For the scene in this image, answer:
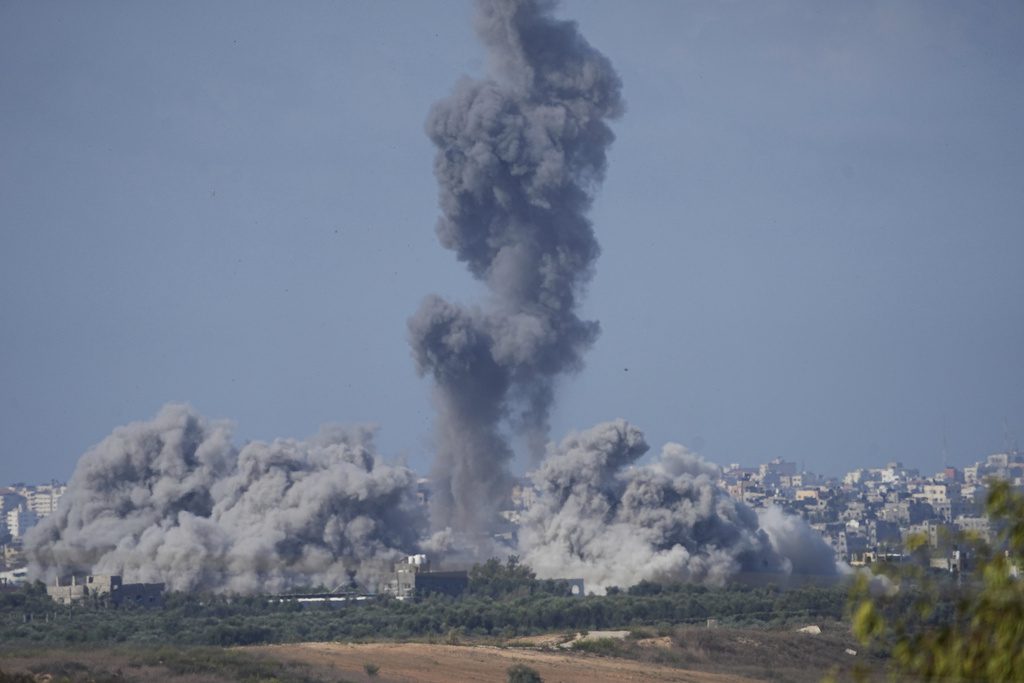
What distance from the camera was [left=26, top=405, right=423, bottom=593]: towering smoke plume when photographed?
7094cm

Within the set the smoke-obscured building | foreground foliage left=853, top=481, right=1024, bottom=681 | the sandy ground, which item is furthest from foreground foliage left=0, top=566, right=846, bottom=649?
foreground foliage left=853, top=481, right=1024, bottom=681

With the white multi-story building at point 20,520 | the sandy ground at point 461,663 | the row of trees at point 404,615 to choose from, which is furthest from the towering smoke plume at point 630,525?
the white multi-story building at point 20,520

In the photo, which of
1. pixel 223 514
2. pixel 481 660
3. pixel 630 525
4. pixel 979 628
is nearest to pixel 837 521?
pixel 630 525

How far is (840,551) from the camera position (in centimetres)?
10625

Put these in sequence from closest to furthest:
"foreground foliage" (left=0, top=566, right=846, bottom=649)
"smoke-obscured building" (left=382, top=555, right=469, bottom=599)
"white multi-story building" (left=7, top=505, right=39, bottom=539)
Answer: "foreground foliage" (left=0, top=566, right=846, bottom=649), "smoke-obscured building" (left=382, top=555, right=469, bottom=599), "white multi-story building" (left=7, top=505, right=39, bottom=539)

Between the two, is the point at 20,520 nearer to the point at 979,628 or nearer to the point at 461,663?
A: the point at 461,663

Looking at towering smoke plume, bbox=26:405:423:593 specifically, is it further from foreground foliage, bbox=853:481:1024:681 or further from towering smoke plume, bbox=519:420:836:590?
foreground foliage, bbox=853:481:1024:681

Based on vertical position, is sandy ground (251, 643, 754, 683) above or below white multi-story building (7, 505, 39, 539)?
below

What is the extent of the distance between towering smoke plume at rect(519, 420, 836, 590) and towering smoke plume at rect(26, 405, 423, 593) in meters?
6.58

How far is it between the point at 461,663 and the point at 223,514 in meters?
30.8

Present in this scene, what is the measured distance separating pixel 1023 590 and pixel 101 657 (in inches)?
1276

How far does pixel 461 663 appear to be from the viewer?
46750mm

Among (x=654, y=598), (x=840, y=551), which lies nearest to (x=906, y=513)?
(x=840, y=551)

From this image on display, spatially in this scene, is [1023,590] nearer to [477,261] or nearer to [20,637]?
[20,637]
